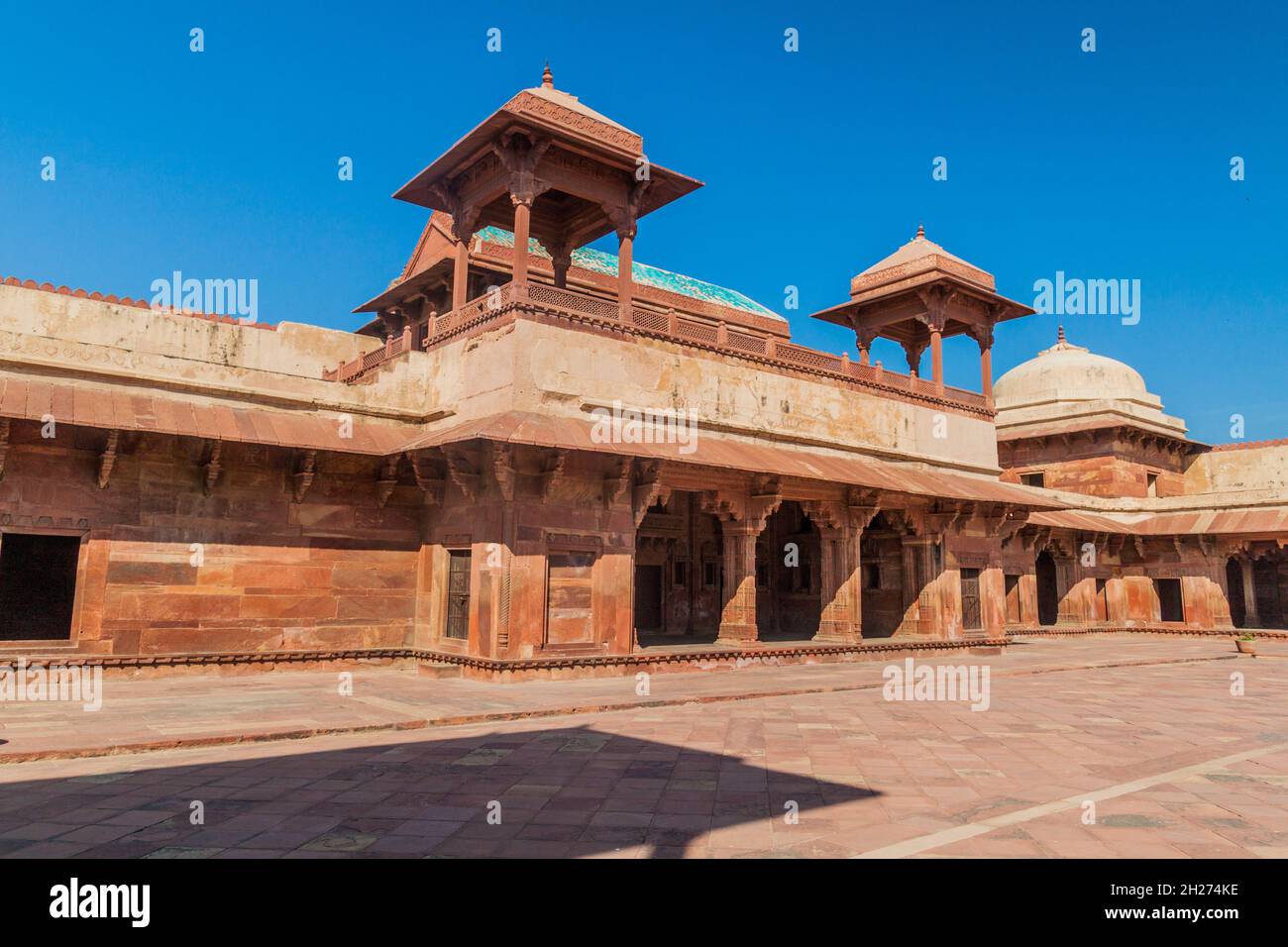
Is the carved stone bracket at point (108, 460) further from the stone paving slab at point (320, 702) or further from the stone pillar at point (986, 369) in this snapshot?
the stone pillar at point (986, 369)

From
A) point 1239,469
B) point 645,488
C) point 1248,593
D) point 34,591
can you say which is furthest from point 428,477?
point 1239,469

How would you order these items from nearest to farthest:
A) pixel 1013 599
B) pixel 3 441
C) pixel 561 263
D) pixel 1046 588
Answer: pixel 3 441 < pixel 561 263 < pixel 1013 599 < pixel 1046 588

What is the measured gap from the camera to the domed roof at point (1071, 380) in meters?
33.7

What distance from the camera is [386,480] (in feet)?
45.4

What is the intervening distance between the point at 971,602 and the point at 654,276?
10.9 m

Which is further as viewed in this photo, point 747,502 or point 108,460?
point 747,502

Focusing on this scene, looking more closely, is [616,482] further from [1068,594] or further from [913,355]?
[1068,594]

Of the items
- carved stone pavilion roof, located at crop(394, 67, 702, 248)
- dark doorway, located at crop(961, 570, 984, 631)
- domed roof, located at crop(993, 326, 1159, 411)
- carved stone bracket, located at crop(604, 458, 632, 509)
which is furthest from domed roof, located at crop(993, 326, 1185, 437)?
carved stone bracket, located at crop(604, 458, 632, 509)

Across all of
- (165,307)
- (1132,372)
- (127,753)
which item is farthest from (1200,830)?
(1132,372)

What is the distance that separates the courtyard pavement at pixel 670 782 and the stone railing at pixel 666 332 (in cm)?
573
